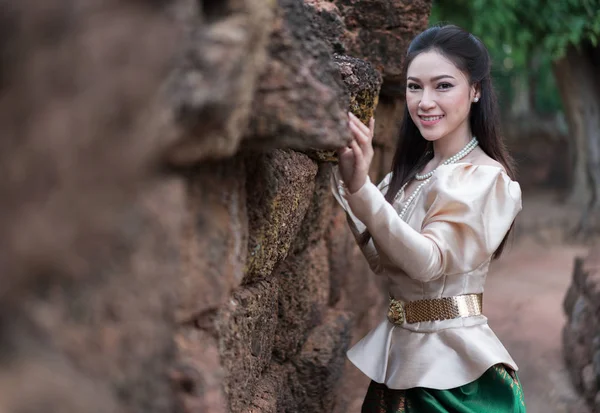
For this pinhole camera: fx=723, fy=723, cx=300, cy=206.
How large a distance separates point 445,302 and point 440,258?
0.63 ft

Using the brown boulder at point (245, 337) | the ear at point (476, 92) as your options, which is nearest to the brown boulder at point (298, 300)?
the brown boulder at point (245, 337)

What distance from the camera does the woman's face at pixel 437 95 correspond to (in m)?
1.93

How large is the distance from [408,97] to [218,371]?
1.13m

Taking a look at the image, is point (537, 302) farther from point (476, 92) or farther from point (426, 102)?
point (426, 102)

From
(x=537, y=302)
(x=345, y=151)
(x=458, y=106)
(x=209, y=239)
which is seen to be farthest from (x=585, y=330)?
(x=209, y=239)

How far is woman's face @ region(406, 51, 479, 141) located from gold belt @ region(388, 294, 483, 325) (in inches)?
17.2

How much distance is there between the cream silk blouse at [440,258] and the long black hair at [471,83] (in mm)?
192

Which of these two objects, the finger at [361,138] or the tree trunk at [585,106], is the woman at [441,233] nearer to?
the finger at [361,138]

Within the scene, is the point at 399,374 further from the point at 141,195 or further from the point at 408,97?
the point at 141,195

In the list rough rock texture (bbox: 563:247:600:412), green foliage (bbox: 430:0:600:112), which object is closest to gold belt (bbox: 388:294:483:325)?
rough rock texture (bbox: 563:247:600:412)

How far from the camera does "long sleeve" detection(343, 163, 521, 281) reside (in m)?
1.63

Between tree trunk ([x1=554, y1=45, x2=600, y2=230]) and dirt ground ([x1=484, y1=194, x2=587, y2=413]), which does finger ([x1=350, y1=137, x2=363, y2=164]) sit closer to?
dirt ground ([x1=484, y1=194, x2=587, y2=413])

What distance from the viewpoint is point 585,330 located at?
3734mm

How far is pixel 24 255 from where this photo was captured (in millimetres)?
768
